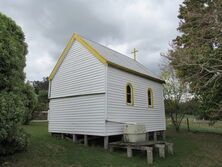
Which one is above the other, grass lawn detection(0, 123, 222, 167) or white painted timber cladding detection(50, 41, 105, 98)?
white painted timber cladding detection(50, 41, 105, 98)

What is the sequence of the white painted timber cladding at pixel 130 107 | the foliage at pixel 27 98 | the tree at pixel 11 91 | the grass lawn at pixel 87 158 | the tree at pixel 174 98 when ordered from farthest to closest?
the tree at pixel 174 98, the white painted timber cladding at pixel 130 107, the foliage at pixel 27 98, the grass lawn at pixel 87 158, the tree at pixel 11 91

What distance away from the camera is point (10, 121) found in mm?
6891

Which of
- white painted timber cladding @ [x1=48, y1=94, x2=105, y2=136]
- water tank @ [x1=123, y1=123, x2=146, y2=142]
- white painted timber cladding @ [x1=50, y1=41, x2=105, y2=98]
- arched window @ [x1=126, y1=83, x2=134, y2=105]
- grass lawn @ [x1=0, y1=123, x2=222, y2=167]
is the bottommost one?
grass lawn @ [x1=0, y1=123, x2=222, y2=167]

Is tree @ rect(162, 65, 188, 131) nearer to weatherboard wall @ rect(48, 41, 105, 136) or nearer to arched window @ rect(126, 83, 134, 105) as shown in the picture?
arched window @ rect(126, 83, 134, 105)

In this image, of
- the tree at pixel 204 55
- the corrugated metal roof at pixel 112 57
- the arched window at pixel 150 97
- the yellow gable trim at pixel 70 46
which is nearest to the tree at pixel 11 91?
the yellow gable trim at pixel 70 46

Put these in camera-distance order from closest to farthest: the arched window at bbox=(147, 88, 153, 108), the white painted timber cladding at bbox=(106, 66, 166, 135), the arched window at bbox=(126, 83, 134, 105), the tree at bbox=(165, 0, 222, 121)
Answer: the tree at bbox=(165, 0, 222, 121) < the white painted timber cladding at bbox=(106, 66, 166, 135) < the arched window at bbox=(126, 83, 134, 105) < the arched window at bbox=(147, 88, 153, 108)

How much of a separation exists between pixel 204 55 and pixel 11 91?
11.8 meters

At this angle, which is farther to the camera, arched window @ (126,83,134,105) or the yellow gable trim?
arched window @ (126,83,134,105)

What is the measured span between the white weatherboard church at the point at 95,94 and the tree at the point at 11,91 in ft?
12.8

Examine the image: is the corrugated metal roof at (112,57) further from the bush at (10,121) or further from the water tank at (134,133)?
the bush at (10,121)

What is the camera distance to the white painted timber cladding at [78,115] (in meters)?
11.4

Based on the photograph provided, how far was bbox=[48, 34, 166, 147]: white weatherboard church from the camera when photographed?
11.5 meters

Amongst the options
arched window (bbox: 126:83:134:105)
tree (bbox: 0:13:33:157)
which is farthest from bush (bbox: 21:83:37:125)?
arched window (bbox: 126:83:134:105)

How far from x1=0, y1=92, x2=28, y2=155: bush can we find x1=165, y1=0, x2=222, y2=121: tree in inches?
305
